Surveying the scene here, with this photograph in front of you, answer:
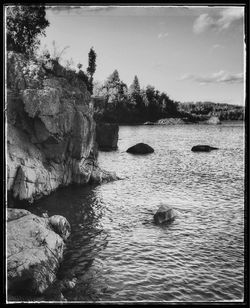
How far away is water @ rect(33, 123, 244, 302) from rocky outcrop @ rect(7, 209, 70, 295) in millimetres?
1109

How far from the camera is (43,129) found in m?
37.2

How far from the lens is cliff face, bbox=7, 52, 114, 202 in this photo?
33.7 metres

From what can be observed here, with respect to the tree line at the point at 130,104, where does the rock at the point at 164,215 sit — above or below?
below

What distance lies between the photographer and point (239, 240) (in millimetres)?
27359

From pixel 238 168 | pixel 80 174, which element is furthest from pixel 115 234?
pixel 238 168

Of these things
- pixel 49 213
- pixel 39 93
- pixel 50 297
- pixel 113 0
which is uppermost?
pixel 113 0

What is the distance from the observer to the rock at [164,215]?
3055cm

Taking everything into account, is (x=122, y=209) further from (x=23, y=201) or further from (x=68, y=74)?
(x=68, y=74)

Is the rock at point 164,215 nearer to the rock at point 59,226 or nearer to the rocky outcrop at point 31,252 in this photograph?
the rock at point 59,226

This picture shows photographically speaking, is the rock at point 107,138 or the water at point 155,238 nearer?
the water at point 155,238

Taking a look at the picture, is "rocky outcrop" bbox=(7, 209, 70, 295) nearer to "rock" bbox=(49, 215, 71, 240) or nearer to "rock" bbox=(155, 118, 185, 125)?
"rock" bbox=(49, 215, 71, 240)

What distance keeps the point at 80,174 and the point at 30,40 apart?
15.2 meters

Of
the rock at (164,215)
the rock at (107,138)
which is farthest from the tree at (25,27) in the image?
the rock at (107,138)

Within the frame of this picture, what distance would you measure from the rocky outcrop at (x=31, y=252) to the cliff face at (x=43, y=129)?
26.8 feet
